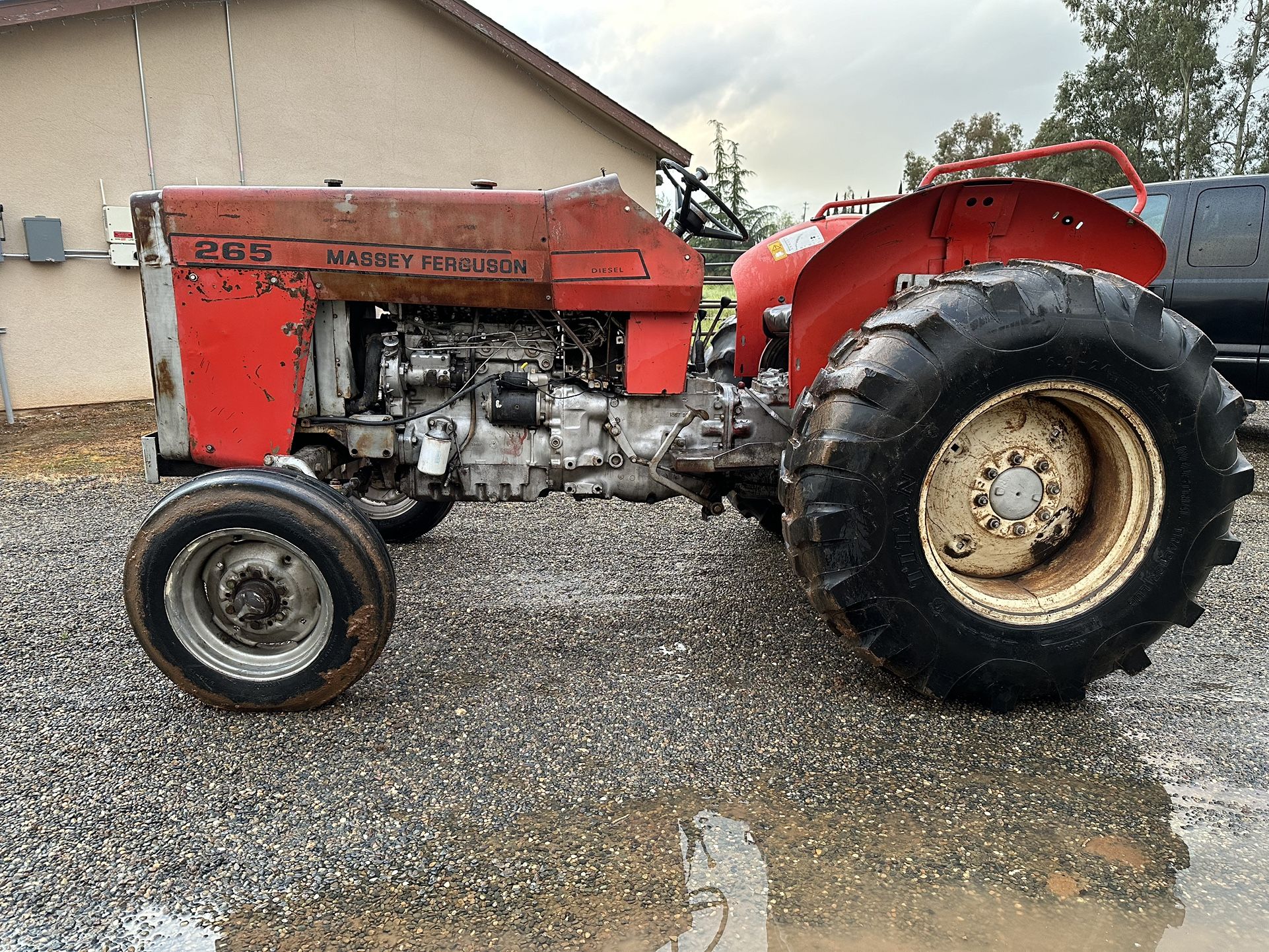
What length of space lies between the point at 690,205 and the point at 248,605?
7.21 ft

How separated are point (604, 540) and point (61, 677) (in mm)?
2357

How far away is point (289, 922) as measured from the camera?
170 cm

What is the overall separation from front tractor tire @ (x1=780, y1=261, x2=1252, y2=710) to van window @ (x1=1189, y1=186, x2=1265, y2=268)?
A: 15.1ft

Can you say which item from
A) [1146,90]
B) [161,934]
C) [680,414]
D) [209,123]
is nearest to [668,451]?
[680,414]

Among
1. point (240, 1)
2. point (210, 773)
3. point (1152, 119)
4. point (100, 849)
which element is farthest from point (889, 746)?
point (1152, 119)

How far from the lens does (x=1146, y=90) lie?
65.7ft

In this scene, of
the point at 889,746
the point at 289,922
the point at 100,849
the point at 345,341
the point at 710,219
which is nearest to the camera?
the point at 289,922

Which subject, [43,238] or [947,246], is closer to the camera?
[947,246]

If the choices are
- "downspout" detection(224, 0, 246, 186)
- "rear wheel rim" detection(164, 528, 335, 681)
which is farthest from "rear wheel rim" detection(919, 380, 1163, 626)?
"downspout" detection(224, 0, 246, 186)

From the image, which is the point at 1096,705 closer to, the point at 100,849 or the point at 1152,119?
the point at 100,849

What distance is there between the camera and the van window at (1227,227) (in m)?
5.93

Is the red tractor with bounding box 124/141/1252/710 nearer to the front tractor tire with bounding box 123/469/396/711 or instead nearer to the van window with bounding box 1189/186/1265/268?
the front tractor tire with bounding box 123/469/396/711

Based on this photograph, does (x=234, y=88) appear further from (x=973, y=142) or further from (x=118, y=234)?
(x=973, y=142)

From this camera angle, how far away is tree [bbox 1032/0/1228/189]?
1936 cm
